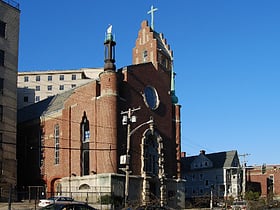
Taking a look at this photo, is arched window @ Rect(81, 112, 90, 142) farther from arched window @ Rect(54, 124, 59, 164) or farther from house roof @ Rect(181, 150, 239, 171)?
house roof @ Rect(181, 150, 239, 171)

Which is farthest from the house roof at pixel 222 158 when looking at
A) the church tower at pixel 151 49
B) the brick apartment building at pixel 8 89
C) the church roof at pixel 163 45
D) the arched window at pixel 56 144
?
the brick apartment building at pixel 8 89

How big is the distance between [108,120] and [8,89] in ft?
41.4

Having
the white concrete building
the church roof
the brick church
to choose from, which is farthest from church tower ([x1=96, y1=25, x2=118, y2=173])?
the white concrete building

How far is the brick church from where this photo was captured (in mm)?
52906

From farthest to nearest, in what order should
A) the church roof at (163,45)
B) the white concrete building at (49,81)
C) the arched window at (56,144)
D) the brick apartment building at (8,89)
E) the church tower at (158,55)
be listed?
the white concrete building at (49,81)
the church roof at (163,45)
the church tower at (158,55)
the arched window at (56,144)
the brick apartment building at (8,89)

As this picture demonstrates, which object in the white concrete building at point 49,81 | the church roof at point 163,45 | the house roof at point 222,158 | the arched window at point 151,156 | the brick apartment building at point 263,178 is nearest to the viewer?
the arched window at point 151,156

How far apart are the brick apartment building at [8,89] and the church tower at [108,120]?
10130mm

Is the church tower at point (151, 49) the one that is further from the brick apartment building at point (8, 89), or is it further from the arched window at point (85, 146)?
the brick apartment building at point (8, 89)

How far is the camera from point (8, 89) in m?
56.2

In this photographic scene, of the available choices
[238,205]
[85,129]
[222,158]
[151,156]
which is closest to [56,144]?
[85,129]

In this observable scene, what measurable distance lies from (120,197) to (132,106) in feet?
35.5

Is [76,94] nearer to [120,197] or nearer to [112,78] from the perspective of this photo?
[112,78]

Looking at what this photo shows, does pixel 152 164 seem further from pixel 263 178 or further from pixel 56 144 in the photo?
pixel 263 178

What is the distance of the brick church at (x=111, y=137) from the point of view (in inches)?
2083
